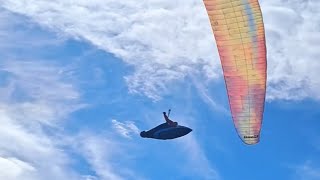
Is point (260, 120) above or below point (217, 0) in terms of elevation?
below

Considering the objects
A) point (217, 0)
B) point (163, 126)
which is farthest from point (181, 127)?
point (217, 0)

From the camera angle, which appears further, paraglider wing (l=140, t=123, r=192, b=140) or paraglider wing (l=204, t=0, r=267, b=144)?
paraglider wing (l=140, t=123, r=192, b=140)

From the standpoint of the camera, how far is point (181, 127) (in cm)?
6619

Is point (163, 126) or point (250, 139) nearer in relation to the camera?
point (250, 139)

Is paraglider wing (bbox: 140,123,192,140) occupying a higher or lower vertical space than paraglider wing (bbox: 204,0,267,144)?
higher

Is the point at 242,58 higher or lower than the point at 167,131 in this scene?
lower

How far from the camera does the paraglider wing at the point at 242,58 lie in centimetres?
5247

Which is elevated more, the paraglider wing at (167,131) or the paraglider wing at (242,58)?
the paraglider wing at (167,131)

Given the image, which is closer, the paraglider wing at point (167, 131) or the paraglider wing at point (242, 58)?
the paraglider wing at point (242, 58)

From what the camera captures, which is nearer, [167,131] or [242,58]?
[242,58]

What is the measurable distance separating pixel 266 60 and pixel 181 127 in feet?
47.5

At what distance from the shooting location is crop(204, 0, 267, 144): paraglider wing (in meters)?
52.5

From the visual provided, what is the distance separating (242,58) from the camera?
54.1 metres

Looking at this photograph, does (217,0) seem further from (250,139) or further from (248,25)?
(250,139)
